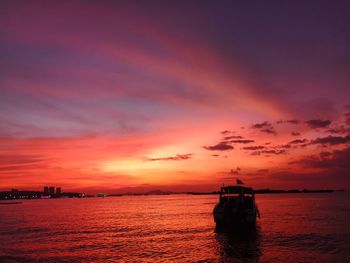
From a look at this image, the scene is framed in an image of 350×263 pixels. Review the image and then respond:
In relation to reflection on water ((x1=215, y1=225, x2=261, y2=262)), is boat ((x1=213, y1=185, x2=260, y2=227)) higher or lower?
higher

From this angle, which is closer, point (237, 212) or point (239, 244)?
point (239, 244)

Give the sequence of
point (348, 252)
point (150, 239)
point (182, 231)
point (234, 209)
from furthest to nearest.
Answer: point (182, 231) < point (234, 209) < point (150, 239) < point (348, 252)

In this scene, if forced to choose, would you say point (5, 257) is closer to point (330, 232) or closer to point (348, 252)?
point (348, 252)

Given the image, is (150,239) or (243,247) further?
(150,239)

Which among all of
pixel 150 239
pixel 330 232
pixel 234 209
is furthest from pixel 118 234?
pixel 330 232

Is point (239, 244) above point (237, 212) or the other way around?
the other way around

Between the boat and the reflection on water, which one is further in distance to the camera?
the boat

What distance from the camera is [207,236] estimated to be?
2172 inches

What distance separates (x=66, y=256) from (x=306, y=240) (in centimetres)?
2907

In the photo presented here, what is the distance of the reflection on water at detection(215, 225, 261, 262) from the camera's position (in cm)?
3816

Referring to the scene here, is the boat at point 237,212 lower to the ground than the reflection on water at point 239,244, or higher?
higher

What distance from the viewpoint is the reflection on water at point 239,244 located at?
125ft

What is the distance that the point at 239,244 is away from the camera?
46719mm

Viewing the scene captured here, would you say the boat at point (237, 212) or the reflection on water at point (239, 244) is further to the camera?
the boat at point (237, 212)
